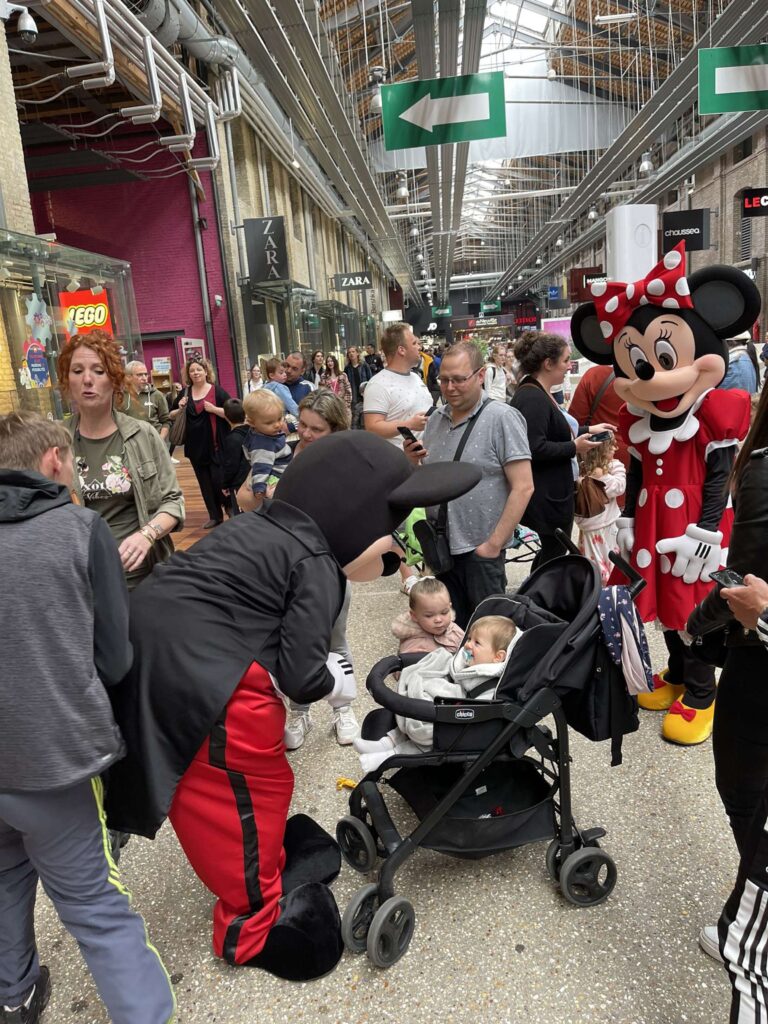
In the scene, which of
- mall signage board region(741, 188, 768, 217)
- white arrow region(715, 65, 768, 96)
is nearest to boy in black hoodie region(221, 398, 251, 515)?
white arrow region(715, 65, 768, 96)

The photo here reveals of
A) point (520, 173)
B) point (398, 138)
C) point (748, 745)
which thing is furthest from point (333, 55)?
point (520, 173)

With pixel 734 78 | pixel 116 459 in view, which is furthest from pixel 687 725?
pixel 734 78

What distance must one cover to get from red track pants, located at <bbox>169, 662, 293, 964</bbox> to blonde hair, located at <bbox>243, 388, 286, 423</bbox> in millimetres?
2506

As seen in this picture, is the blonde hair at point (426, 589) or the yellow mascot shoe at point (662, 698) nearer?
the blonde hair at point (426, 589)

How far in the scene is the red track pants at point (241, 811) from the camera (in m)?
1.67

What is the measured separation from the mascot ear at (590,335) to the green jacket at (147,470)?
1964 mm

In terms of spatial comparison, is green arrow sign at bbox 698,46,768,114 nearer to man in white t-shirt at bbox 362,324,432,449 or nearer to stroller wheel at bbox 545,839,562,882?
man in white t-shirt at bbox 362,324,432,449

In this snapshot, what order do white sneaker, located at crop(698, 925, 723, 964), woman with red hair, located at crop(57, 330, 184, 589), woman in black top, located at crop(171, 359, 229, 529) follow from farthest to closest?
woman in black top, located at crop(171, 359, 229, 529) < woman with red hair, located at crop(57, 330, 184, 589) < white sneaker, located at crop(698, 925, 723, 964)

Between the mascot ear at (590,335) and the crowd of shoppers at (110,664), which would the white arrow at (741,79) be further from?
the crowd of shoppers at (110,664)

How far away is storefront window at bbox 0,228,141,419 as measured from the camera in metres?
5.78

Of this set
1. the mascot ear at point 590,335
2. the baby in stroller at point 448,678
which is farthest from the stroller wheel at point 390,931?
the mascot ear at point 590,335

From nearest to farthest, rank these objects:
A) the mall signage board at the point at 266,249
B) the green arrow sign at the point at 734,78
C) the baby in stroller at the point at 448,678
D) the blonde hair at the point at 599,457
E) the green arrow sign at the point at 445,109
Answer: the baby in stroller at the point at 448,678 → the blonde hair at the point at 599,457 → the green arrow sign at the point at 445,109 → the green arrow sign at the point at 734,78 → the mall signage board at the point at 266,249

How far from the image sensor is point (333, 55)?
10.3 metres

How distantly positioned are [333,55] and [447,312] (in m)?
42.4
